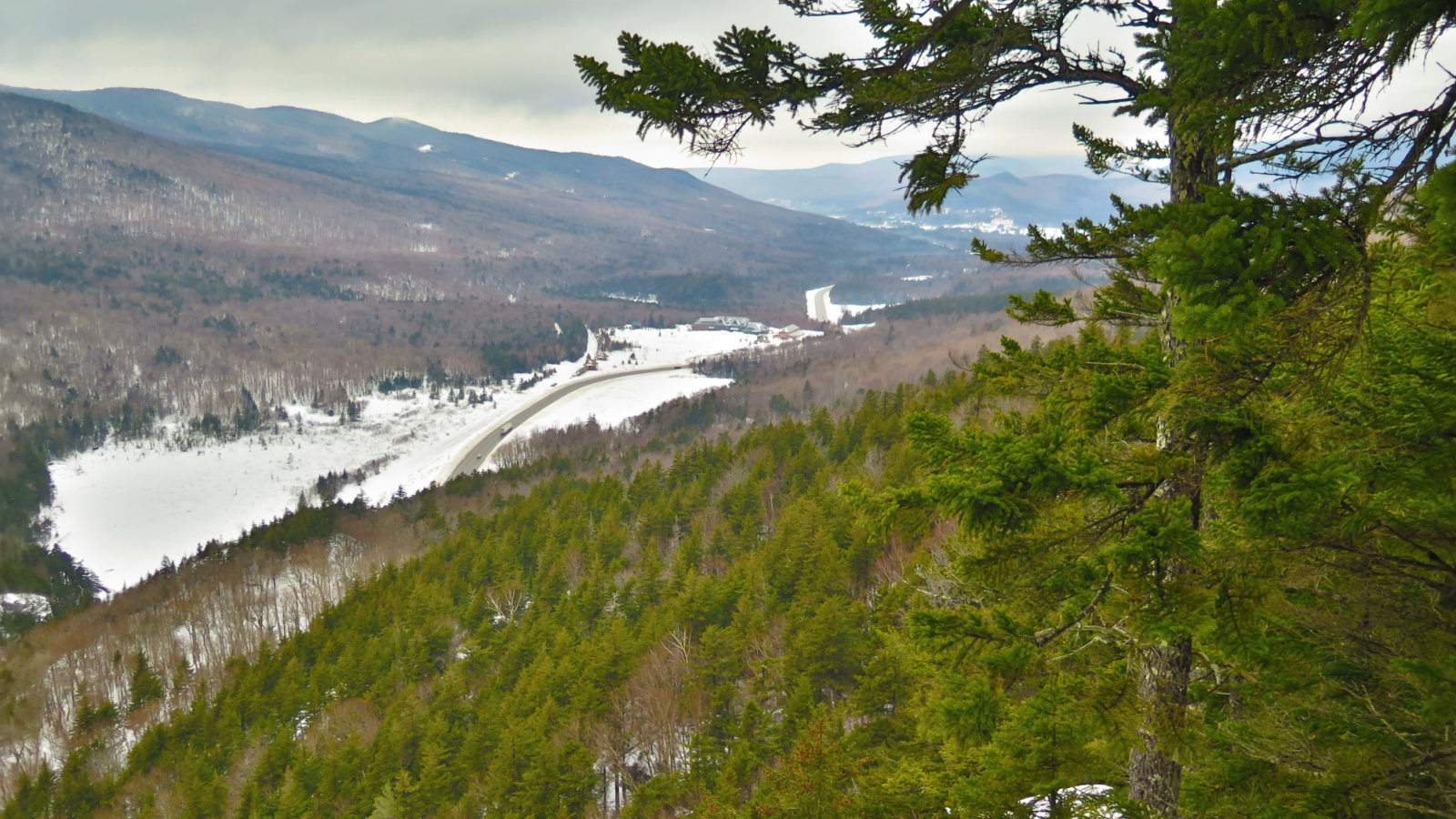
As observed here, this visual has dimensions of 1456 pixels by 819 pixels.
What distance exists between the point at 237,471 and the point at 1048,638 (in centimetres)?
19396

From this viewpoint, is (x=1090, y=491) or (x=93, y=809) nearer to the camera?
(x=1090, y=491)

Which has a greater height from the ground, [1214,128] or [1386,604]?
[1214,128]

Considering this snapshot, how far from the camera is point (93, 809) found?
56406 mm

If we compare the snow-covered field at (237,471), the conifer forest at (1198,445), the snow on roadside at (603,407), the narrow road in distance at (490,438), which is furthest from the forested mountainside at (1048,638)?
the snow on roadside at (603,407)

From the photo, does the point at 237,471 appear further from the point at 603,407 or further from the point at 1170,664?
the point at 1170,664

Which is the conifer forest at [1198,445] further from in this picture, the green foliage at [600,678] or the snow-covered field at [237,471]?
the snow-covered field at [237,471]

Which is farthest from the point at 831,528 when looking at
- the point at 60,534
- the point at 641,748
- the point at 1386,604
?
the point at 60,534

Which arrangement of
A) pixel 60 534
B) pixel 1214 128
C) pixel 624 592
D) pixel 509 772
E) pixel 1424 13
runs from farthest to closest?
pixel 60 534
pixel 624 592
pixel 509 772
pixel 1214 128
pixel 1424 13

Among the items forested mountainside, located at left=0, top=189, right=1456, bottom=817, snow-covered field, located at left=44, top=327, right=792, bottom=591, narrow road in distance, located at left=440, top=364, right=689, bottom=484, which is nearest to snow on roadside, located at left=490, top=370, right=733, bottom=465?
snow-covered field, located at left=44, top=327, right=792, bottom=591

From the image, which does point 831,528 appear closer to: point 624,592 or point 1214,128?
point 624,592

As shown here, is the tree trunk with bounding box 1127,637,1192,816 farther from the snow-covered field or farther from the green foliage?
the snow-covered field

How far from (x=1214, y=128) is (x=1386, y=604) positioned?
14.9ft

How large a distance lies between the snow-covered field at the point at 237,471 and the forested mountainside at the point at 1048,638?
344ft

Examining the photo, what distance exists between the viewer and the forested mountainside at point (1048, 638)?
5.41 meters
